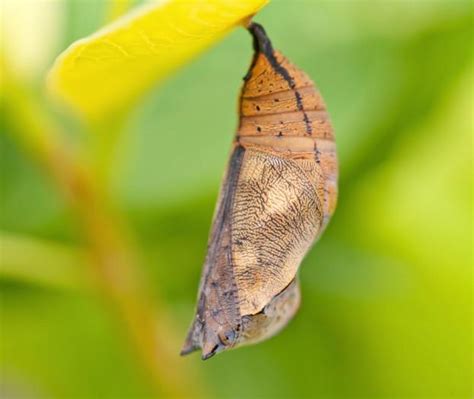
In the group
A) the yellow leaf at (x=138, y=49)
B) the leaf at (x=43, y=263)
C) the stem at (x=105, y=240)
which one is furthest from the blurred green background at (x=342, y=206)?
the yellow leaf at (x=138, y=49)

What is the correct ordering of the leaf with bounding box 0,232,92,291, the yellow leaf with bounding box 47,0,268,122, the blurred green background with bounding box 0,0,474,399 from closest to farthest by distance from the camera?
the yellow leaf with bounding box 47,0,268,122
the leaf with bounding box 0,232,92,291
the blurred green background with bounding box 0,0,474,399

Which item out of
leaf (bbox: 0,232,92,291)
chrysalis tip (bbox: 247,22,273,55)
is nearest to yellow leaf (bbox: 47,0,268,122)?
chrysalis tip (bbox: 247,22,273,55)

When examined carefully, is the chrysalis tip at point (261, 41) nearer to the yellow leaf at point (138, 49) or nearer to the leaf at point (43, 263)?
the yellow leaf at point (138, 49)

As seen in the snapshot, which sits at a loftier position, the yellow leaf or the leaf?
the yellow leaf

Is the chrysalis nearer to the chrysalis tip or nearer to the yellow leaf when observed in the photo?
the chrysalis tip

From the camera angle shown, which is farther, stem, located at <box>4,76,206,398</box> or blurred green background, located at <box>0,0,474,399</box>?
blurred green background, located at <box>0,0,474,399</box>

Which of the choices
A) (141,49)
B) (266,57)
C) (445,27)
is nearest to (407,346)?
(445,27)
